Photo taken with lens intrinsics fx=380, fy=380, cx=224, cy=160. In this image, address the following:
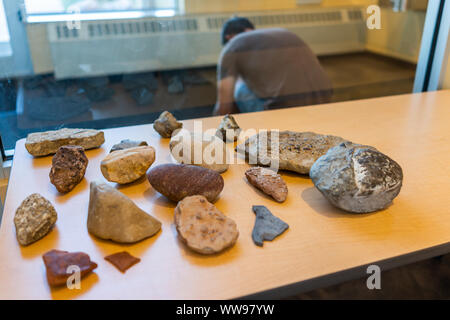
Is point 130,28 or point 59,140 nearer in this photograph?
point 59,140

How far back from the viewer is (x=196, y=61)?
6.53ft

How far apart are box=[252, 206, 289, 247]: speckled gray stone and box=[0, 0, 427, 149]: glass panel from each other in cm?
107

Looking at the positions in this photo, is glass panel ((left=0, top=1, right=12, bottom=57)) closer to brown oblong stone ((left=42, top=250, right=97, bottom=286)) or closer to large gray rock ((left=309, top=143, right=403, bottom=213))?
brown oblong stone ((left=42, top=250, right=97, bottom=286))

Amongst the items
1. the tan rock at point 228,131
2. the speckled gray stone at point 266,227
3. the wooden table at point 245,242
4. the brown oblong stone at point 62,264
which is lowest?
the wooden table at point 245,242

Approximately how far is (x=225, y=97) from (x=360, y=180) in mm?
1231

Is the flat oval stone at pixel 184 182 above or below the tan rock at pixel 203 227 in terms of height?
above

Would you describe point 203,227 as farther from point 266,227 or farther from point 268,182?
point 268,182

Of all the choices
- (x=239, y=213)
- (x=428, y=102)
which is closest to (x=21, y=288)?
(x=239, y=213)

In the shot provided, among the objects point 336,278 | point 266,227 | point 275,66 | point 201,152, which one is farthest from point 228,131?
point 275,66

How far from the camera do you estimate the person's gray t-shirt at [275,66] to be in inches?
74.6

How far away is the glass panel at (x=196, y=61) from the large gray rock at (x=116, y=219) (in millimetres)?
831

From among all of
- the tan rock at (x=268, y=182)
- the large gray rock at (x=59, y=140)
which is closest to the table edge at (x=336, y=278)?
the tan rock at (x=268, y=182)

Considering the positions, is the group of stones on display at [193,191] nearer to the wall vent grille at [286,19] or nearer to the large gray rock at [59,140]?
the large gray rock at [59,140]

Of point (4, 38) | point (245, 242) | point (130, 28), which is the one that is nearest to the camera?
point (245, 242)
